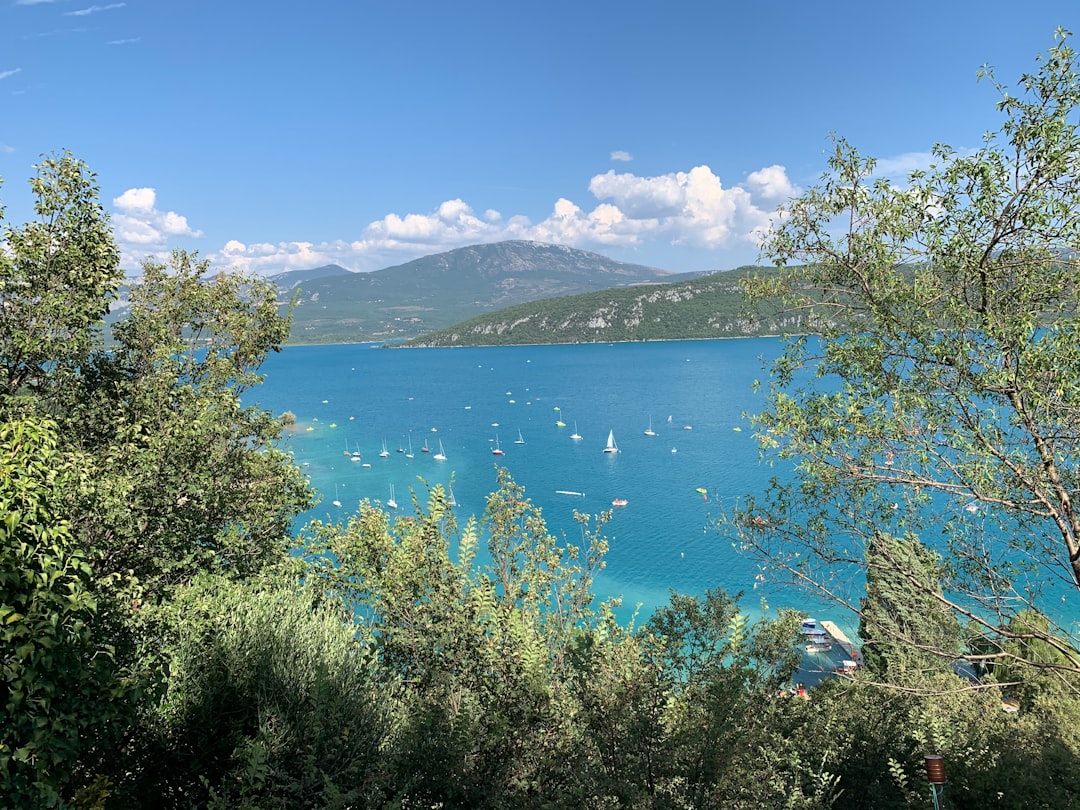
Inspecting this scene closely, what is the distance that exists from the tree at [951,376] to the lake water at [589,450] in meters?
1.41

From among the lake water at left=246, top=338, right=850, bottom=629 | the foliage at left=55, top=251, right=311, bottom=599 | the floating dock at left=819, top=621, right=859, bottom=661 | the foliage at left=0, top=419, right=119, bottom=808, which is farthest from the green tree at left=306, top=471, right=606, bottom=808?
the floating dock at left=819, top=621, right=859, bottom=661

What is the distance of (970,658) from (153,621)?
40.7ft

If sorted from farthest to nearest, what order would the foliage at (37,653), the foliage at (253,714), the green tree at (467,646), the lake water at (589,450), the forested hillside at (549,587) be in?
the lake water at (589,450) → the green tree at (467,646) → the foliage at (253,714) → the forested hillside at (549,587) → the foliage at (37,653)

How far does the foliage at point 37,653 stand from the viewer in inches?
183

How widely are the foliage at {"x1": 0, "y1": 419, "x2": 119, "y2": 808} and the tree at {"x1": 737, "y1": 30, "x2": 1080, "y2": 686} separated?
825 cm

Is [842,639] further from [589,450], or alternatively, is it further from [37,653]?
[589,450]

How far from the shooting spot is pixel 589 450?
74.1 m

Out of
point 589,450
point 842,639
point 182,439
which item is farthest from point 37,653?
point 589,450

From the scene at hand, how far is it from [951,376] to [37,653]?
10.5m

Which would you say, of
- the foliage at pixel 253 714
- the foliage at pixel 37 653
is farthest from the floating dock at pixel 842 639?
the foliage at pixel 37 653

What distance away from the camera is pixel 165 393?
1150 cm

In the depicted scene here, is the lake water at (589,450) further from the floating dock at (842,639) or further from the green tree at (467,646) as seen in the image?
the green tree at (467,646)

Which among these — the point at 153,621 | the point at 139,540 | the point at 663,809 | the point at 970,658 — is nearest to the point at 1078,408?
the point at 970,658

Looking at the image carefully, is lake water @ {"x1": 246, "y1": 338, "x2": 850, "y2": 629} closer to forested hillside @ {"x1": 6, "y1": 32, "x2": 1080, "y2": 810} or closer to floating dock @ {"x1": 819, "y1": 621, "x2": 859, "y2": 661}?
floating dock @ {"x1": 819, "y1": 621, "x2": 859, "y2": 661}
